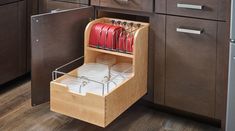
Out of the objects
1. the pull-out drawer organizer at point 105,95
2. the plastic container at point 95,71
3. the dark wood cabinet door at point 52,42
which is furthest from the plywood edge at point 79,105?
the plastic container at point 95,71

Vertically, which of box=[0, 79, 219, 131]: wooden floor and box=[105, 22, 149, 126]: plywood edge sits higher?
box=[105, 22, 149, 126]: plywood edge

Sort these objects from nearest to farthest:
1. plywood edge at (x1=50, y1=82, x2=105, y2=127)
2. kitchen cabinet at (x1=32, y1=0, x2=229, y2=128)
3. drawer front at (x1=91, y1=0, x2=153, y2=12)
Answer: plywood edge at (x1=50, y1=82, x2=105, y2=127), kitchen cabinet at (x1=32, y1=0, x2=229, y2=128), drawer front at (x1=91, y1=0, x2=153, y2=12)

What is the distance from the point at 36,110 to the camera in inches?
99.7

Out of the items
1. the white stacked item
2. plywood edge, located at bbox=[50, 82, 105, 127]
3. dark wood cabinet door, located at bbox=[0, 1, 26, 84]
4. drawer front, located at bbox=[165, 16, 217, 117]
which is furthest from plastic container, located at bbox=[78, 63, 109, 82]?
dark wood cabinet door, located at bbox=[0, 1, 26, 84]

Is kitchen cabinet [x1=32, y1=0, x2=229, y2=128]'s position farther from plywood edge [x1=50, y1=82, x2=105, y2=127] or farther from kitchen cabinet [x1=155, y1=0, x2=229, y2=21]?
plywood edge [x1=50, y1=82, x2=105, y2=127]

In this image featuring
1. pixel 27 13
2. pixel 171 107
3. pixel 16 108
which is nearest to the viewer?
pixel 171 107

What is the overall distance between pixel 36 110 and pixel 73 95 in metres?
0.58

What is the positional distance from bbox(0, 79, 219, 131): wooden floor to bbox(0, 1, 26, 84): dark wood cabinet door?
0.25 m

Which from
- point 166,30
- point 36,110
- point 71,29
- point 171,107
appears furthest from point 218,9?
point 36,110

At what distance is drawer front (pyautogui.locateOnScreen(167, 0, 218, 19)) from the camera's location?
6.74 ft

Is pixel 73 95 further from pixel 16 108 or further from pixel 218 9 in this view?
pixel 218 9

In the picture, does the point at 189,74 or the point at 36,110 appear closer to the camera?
the point at 189,74

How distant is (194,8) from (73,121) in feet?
3.47

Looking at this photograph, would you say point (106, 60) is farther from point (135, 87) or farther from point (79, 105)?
point (79, 105)
